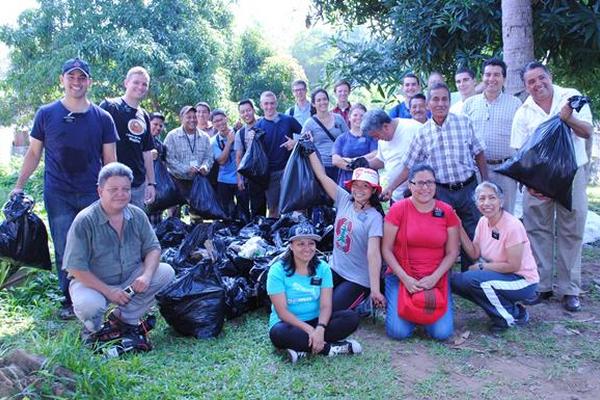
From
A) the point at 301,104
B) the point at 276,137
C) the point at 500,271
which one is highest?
the point at 301,104

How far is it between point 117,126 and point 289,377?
2756 mm

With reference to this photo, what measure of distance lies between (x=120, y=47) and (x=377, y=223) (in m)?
8.96

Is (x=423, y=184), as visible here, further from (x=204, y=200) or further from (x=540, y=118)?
(x=204, y=200)

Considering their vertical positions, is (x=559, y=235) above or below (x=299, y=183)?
below

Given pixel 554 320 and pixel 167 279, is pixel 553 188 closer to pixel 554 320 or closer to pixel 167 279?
pixel 554 320

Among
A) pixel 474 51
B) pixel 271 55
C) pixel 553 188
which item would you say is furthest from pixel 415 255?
pixel 271 55

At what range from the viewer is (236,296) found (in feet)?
13.8

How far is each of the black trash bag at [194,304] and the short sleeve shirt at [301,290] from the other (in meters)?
0.46

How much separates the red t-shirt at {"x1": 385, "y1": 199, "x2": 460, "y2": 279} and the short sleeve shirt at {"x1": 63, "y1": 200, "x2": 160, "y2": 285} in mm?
1776

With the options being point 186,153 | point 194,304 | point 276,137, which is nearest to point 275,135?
point 276,137

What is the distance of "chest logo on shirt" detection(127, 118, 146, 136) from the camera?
188 inches

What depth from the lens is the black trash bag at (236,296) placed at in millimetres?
4164

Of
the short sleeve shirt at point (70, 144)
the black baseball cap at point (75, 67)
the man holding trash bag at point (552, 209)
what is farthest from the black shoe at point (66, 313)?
the man holding trash bag at point (552, 209)

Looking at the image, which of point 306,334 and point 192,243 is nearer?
point 306,334
